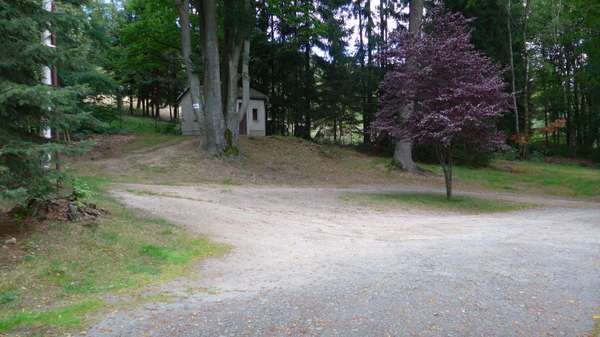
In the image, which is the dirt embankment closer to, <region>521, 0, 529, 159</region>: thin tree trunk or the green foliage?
the green foliage

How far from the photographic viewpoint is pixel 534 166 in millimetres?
33750

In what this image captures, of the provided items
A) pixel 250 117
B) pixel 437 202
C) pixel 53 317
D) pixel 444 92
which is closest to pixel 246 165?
pixel 437 202

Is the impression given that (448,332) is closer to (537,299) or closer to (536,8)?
(537,299)

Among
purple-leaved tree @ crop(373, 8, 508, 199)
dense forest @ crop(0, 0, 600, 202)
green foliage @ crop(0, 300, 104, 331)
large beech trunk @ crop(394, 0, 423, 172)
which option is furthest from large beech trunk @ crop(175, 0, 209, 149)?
green foliage @ crop(0, 300, 104, 331)

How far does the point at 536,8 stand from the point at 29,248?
42.0 m

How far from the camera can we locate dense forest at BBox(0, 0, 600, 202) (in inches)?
905

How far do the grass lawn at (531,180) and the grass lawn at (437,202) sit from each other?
656 cm

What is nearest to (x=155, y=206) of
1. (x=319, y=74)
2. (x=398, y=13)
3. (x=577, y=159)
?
(x=319, y=74)

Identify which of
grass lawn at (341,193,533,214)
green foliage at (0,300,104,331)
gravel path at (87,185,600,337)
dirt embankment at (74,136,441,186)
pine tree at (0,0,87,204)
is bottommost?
grass lawn at (341,193,533,214)

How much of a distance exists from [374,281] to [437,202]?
12.2 m

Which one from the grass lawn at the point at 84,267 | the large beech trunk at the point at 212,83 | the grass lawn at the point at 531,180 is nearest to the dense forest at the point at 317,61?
the large beech trunk at the point at 212,83

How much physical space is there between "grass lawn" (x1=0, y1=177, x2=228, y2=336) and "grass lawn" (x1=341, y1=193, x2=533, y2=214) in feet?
29.6

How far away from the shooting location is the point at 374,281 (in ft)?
19.9

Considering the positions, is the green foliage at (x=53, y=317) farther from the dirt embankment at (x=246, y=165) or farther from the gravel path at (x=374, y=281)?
the dirt embankment at (x=246, y=165)
